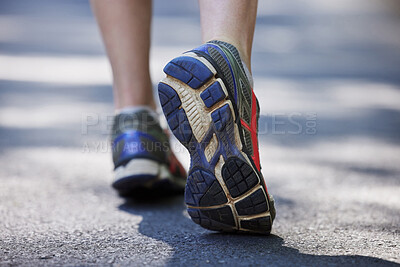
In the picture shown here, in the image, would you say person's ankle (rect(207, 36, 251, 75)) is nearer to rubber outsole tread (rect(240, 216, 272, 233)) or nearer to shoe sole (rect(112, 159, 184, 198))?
rubber outsole tread (rect(240, 216, 272, 233))

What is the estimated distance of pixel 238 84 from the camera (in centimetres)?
121

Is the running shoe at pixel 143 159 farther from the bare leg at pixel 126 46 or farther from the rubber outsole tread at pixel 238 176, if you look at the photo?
the rubber outsole tread at pixel 238 176

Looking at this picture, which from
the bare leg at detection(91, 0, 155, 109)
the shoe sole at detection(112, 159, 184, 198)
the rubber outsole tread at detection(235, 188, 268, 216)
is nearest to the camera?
the rubber outsole tread at detection(235, 188, 268, 216)

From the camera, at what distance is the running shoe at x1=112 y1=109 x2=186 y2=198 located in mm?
1575

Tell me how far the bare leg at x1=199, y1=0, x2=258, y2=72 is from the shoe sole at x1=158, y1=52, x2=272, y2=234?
12cm

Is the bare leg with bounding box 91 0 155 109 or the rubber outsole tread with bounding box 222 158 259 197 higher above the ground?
the bare leg with bounding box 91 0 155 109

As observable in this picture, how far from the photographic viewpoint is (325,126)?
269cm

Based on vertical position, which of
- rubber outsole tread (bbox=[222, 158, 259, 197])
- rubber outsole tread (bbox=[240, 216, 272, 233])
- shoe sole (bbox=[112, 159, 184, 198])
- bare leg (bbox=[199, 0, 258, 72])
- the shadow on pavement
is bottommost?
the shadow on pavement

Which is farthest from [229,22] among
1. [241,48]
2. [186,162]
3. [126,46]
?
[186,162]

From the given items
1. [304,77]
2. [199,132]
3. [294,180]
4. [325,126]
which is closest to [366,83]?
[304,77]

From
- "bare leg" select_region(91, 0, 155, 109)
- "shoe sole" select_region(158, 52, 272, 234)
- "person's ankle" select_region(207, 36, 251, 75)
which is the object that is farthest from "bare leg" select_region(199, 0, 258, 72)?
"bare leg" select_region(91, 0, 155, 109)

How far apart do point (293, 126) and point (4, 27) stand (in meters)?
5.00

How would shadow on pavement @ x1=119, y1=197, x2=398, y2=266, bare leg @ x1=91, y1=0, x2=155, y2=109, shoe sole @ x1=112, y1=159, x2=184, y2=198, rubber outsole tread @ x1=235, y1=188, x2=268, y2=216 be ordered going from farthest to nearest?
bare leg @ x1=91, y1=0, x2=155, y2=109 < shoe sole @ x1=112, y1=159, x2=184, y2=198 < rubber outsole tread @ x1=235, y1=188, x2=268, y2=216 < shadow on pavement @ x1=119, y1=197, x2=398, y2=266

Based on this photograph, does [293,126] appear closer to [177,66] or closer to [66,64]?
[177,66]
